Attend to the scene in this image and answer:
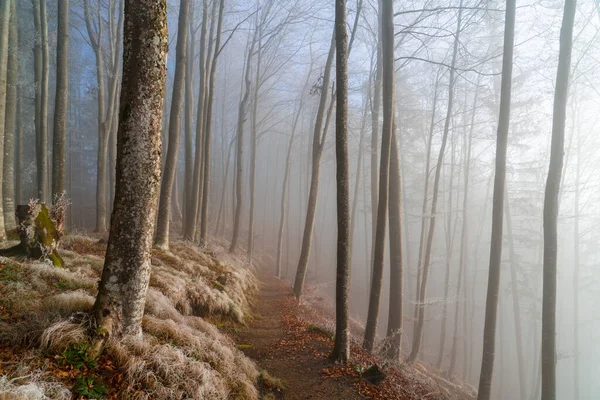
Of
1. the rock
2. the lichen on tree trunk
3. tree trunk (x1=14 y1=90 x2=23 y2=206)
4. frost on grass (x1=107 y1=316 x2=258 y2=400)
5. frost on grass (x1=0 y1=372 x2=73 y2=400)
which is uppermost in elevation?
tree trunk (x1=14 y1=90 x2=23 y2=206)

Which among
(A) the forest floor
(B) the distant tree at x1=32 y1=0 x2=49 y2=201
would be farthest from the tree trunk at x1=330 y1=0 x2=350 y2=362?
(B) the distant tree at x1=32 y1=0 x2=49 y2=201

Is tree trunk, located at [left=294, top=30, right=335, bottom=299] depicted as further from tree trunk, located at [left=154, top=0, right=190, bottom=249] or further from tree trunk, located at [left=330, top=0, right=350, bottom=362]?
tree trunk, located at [left=330, top=0, right=350, bottom=362]

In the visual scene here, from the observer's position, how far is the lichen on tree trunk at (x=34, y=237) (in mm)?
4961

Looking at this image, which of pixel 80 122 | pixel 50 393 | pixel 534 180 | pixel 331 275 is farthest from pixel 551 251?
pixel 80 122

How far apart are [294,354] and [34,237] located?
554 cm

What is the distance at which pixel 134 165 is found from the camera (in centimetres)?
320

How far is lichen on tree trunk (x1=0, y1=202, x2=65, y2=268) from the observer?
4961mm

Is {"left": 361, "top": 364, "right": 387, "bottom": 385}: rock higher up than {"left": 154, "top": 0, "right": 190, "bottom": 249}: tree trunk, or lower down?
lower down

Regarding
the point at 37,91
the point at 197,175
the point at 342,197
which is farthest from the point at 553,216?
the point at 37,91

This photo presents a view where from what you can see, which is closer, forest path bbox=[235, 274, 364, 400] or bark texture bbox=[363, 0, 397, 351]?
forest path bbox=[235, 274, 364, 400]

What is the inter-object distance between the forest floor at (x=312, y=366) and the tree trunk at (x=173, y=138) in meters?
4.28

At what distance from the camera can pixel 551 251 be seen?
649 centimetres

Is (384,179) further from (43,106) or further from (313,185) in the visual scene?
(43,106)

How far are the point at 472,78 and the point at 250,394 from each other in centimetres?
1867
